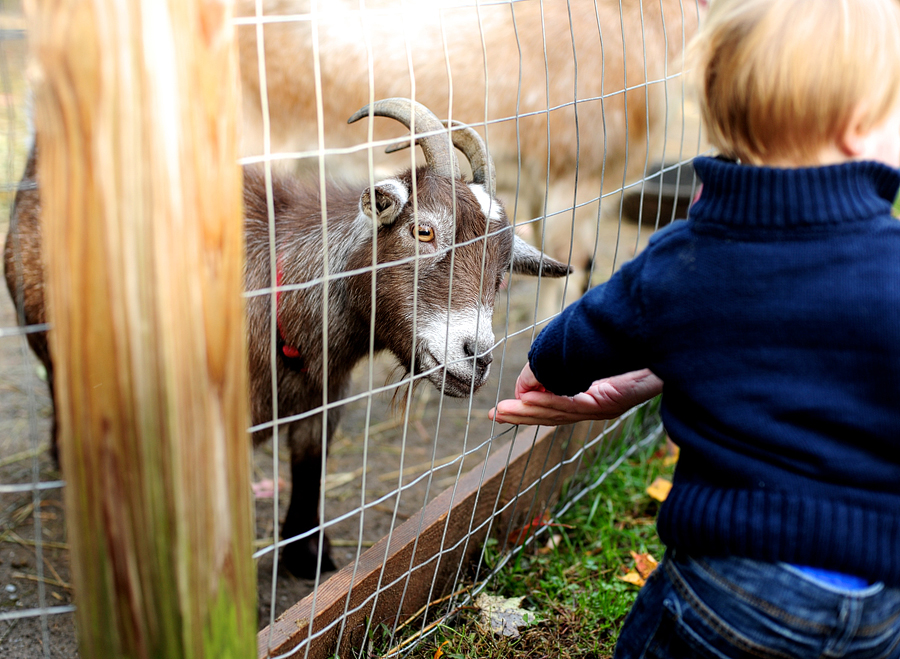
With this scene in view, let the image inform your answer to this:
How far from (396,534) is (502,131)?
284 cm

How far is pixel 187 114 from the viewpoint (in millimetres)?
1029

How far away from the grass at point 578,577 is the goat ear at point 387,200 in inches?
47.7

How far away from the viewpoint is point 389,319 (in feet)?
7.93

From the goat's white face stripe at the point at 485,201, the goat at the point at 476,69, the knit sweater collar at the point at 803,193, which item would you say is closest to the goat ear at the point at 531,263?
the goat's white face stripe at the point at 485,201

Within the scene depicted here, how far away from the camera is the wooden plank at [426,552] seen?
6.43ft

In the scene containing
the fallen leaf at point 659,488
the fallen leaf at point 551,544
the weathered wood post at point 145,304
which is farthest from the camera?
the fallen leaf at point 659,488

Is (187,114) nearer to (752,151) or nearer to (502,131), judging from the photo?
(752,151)

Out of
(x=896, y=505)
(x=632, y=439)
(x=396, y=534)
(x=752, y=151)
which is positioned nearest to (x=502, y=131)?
(x=632, y=439)

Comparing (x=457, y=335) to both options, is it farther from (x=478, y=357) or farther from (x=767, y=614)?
(x=767, y=614)

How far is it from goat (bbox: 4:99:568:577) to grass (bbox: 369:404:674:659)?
0.75 meters

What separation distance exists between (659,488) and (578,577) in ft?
2.28

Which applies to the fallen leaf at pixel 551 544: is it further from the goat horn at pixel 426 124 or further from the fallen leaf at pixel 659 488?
the goat horn at pixel 426 124

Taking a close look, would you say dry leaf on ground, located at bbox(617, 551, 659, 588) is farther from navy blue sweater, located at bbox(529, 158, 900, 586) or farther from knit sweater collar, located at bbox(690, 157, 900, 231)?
knit sweater collar, located at bbox(690, 157, 900, 231)

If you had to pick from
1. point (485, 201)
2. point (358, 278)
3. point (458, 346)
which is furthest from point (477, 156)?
point (458, 346)
